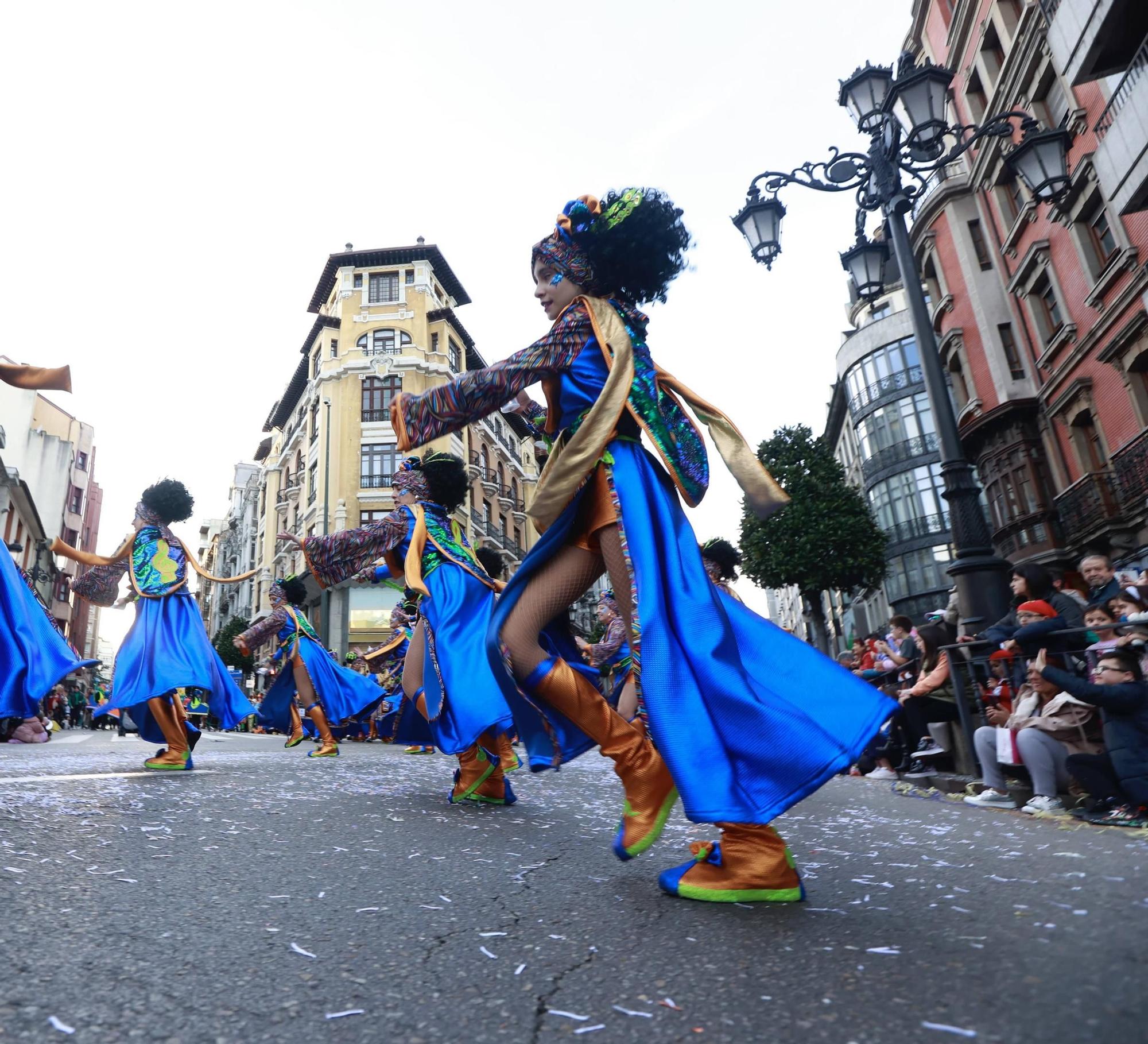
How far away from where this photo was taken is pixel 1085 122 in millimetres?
17609

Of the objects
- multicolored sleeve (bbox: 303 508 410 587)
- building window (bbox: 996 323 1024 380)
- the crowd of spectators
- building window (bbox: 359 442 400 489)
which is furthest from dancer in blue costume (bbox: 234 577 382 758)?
building window (bbox: 359 442 400 489)

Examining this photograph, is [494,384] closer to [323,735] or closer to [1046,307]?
[323,735]

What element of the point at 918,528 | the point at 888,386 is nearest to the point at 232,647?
the point at 918,528

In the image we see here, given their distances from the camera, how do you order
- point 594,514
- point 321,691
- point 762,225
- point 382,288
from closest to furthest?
1. point 594,514
2. point 762,225
3. point 321,691
4. point 382,288

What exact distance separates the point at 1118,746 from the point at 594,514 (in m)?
3.05

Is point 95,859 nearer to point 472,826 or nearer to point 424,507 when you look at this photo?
point 472,826

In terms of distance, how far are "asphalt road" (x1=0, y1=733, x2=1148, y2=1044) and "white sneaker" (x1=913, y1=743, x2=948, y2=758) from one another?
3157mm

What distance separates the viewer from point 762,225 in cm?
893

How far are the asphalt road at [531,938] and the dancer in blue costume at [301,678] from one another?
20.5 feet

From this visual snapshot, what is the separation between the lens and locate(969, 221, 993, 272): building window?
2492 centimetres

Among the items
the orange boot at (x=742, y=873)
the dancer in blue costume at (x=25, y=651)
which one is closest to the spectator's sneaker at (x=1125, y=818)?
the orange boot at (x=742, y=873)

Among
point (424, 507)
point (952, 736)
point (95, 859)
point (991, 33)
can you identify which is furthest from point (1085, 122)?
point (95, 859)

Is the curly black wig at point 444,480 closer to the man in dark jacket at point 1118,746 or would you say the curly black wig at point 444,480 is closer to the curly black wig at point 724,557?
the curly black wig at point 724,557

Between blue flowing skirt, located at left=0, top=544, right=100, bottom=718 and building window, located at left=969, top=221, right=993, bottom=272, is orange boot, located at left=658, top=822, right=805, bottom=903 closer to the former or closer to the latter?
blue flowing skirt, located at left=0, top=544, right=100, bottom=718
